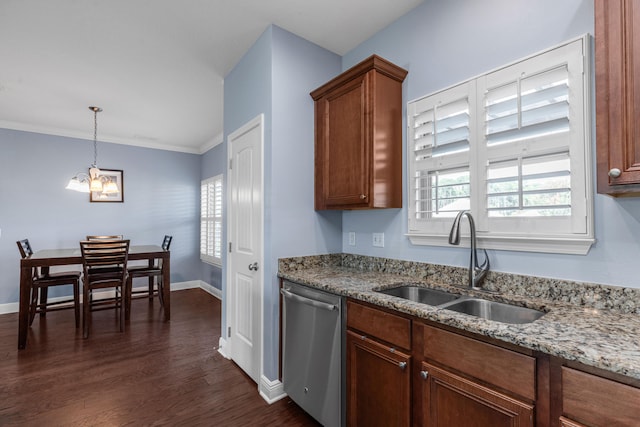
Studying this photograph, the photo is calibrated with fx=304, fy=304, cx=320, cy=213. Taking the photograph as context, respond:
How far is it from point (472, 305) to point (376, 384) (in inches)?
24.8

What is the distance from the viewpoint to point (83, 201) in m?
4.75

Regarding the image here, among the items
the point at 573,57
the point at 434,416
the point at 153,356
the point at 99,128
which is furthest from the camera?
the point at 99,128

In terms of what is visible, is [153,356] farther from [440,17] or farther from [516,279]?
[440,17]

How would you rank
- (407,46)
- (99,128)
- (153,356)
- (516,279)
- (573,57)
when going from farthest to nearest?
1. (99,128)
2. (153,356)
3. (407,46)
4. (516,279)
5. (573,57)

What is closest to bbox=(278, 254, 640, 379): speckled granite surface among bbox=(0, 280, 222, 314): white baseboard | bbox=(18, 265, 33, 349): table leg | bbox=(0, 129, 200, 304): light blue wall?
bbox=(18, 265, 33, 349): table leg

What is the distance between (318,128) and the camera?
239cm

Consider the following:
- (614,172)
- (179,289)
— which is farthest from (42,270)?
(614,172)

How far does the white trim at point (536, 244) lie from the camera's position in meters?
1.34

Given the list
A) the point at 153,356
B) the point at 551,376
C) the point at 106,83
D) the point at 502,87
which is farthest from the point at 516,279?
the point at 106,83

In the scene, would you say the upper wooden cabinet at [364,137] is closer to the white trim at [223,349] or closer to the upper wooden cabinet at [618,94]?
the upper wooden cabinet at [618,94]

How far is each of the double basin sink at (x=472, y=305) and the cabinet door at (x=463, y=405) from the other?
382 mm

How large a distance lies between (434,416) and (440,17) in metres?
2.20

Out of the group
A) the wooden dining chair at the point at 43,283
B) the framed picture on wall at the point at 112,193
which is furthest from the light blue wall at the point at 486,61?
the framed picture on wall at the point at 112,193

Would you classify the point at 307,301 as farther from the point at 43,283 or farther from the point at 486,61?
the point at 43,283
